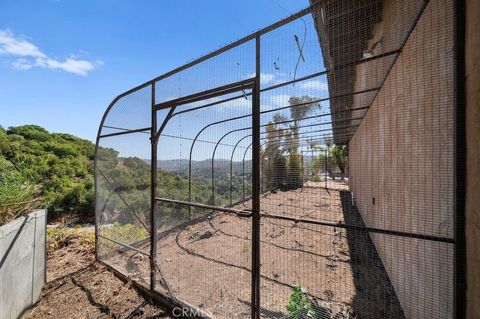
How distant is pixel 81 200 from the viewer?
10.3 m

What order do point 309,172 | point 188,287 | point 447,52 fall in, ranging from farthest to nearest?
point 309,172 → point 188,287 → point 447,52

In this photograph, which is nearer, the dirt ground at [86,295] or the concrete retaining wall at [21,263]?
the concrete retaining wall at [21,263]

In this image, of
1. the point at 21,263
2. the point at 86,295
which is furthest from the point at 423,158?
the point at 21,263

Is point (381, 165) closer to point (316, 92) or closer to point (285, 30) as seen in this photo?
point (316, 92)

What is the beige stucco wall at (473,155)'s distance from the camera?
1209 millimetres

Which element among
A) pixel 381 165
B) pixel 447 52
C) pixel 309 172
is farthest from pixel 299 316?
pixel 309 172

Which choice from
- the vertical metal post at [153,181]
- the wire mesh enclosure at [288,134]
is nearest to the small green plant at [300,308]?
the wire mesh enclosure at [288,134]

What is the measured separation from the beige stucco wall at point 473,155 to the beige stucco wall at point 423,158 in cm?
22

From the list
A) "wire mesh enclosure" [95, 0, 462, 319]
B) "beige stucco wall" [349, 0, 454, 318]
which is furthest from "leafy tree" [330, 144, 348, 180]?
"beige stucco wall" [349, 0, 454, 318]

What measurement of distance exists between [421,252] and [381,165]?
222cm

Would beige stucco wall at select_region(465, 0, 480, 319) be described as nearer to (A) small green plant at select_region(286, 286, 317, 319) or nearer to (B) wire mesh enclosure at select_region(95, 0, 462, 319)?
(B) wire mesh enclosure at select_region(95, 0, 462, 319)

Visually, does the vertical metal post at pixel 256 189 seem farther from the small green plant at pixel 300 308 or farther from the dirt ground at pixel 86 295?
the dirt ground at pixel 86 295

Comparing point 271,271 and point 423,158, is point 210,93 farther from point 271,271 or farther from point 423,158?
point 271,271

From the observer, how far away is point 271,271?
3707 mm
